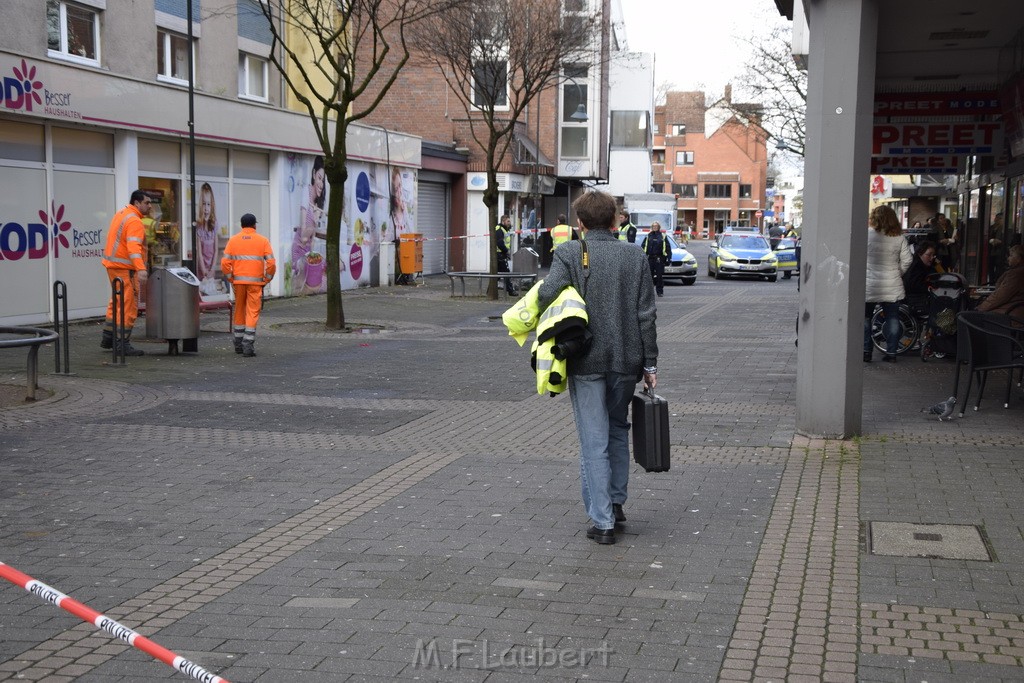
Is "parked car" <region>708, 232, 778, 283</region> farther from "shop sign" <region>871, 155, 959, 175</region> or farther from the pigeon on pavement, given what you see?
the pigeon on pavement

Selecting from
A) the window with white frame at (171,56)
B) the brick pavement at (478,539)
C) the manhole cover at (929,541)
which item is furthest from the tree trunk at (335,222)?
the manhole cover at (929,541)

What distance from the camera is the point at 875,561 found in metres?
6.03

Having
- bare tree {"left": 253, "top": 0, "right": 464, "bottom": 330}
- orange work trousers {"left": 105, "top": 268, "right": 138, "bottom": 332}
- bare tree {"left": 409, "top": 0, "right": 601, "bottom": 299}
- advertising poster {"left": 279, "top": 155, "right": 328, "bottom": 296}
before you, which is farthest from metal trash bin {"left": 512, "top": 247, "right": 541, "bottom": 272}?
orange work trousers {"left": 105, "top": 268, "right": 138, "bottom": 332}

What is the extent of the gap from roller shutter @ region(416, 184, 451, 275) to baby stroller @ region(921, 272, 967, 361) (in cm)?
2064

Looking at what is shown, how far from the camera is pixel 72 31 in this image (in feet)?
61.3

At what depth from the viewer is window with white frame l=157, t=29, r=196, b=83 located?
21.1 meters

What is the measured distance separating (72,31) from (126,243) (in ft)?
20.8

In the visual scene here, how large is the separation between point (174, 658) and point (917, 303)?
1339 cm

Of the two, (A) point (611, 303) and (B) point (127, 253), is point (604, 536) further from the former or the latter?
(B) point (127, 253)

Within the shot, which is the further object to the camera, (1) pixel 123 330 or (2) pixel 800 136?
(2) pixel 800 136

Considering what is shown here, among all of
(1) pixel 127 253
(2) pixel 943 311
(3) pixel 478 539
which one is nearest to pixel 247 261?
(1) pixel 127 253

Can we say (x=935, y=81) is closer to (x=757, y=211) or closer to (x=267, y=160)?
(x=267, y=160)

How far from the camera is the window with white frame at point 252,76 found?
947 inches

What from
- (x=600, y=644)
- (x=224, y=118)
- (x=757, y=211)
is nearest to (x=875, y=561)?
(x=600, y=644)
